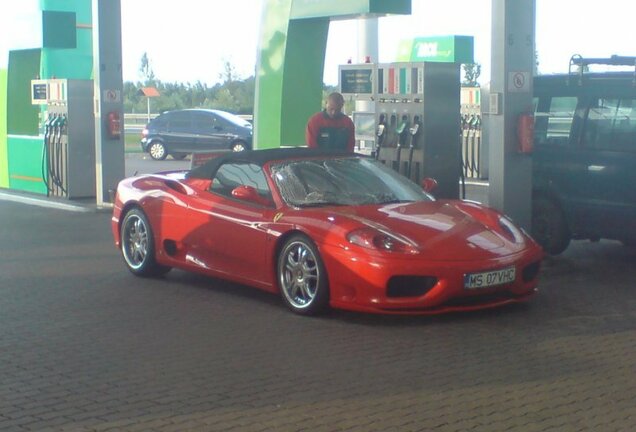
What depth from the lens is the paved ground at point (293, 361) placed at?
6.14m

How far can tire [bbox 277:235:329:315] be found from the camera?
29.0ft

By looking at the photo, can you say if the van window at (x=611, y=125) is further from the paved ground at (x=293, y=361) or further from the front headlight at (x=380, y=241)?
the front headlight at (x=380, y=241)

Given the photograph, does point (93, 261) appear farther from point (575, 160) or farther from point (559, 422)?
Answer: point (559, 422)

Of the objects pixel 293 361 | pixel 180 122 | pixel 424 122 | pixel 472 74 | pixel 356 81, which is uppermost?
pixel 472 74

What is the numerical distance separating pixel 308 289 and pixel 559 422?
333cm

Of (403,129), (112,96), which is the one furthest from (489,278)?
(112,96)

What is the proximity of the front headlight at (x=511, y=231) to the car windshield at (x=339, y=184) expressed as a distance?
0.79m

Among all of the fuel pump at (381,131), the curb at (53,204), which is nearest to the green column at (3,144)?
the curb at (53,204)

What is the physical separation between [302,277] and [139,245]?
2.57m

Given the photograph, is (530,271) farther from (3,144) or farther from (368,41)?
(368,41)

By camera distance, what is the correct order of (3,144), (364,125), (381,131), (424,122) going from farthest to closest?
(3,144), (364,125), (381,131), (424,122)

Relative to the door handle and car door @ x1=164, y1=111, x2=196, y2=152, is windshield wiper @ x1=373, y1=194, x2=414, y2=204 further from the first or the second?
car door @ x1=164, y1=111, x2=196, y2=152

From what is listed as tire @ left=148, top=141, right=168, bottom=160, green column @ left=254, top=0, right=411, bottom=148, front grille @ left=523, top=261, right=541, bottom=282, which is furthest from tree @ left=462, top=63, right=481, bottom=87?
front grille @ left=523, top=261, right=541, bottom=282

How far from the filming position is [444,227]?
29.5 ft
